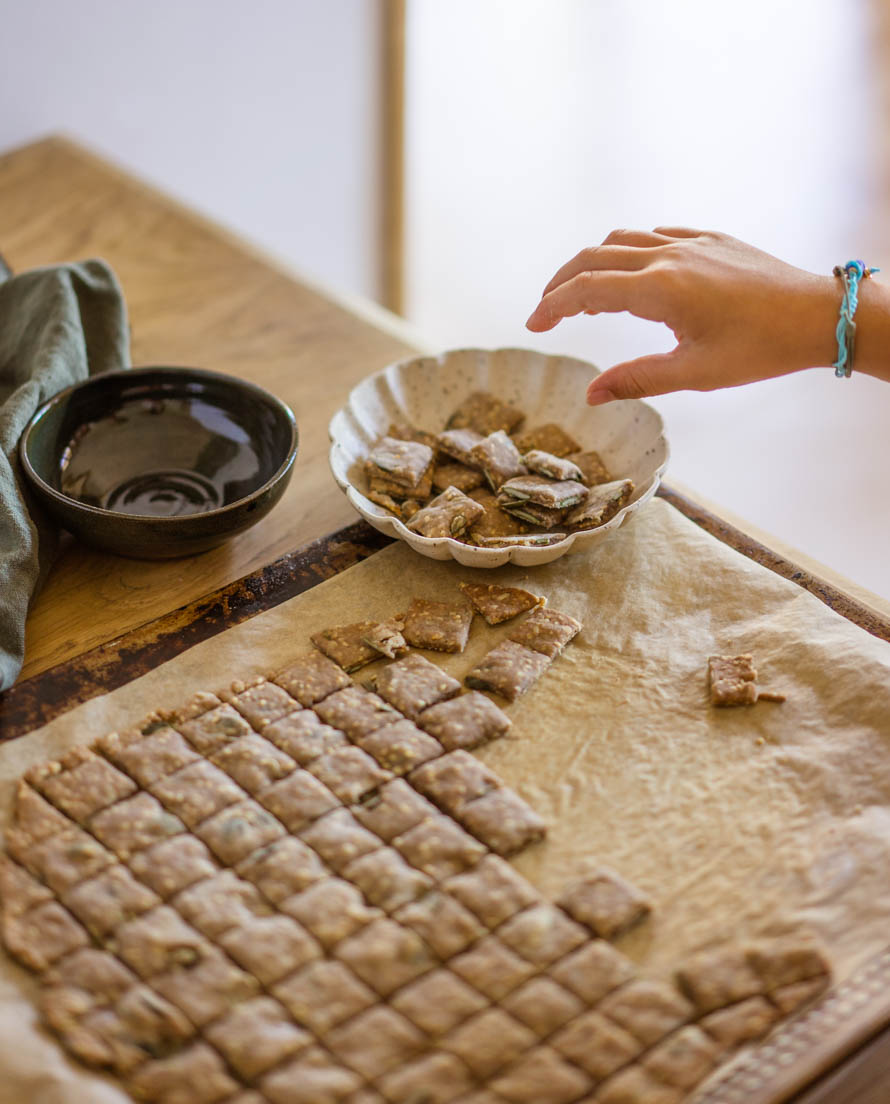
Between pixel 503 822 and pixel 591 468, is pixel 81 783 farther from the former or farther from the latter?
pixel 591 468

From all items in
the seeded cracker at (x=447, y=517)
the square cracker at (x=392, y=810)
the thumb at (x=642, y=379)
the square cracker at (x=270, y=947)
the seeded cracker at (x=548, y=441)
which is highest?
the thumb at (x=642, y=379)

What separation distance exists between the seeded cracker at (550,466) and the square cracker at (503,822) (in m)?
0.57

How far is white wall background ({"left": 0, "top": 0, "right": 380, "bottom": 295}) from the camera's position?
2.93 meters

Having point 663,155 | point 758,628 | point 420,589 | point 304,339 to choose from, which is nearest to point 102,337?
point 304,339

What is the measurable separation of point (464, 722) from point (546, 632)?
21cm

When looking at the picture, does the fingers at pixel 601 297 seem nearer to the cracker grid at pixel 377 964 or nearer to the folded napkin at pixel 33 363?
the cracker grid at pixel 377 964

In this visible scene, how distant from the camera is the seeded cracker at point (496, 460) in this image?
171 cm

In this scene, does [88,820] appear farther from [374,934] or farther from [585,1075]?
[585,1075]

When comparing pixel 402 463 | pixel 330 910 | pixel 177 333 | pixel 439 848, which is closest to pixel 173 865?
pixel 330 910

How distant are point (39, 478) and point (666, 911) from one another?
3.53 ft

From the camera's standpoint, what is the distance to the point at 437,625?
156 cm

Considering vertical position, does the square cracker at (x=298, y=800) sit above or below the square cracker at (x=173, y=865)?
above

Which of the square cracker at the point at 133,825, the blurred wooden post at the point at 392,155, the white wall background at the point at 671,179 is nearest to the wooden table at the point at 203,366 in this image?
the square cracker at the point at 133,825

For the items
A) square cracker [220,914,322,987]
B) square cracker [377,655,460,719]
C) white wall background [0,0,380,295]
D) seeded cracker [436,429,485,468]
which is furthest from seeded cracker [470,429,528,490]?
white wall background [0,0,380,295]
